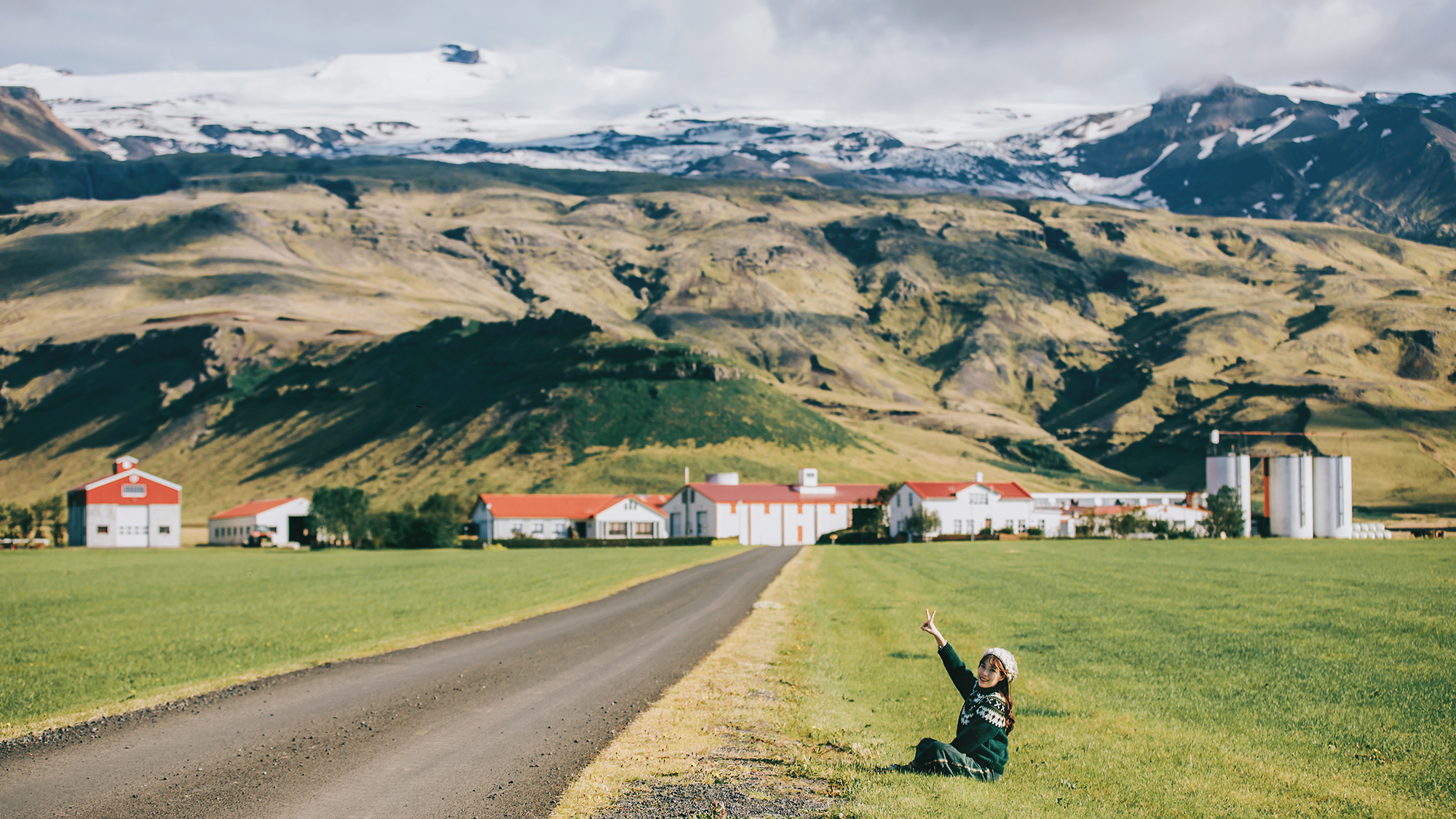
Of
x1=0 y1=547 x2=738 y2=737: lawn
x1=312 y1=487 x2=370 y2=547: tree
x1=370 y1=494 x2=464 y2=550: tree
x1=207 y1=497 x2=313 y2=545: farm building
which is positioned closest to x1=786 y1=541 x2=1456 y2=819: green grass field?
x1=0 y1=547 x2=738 y2=737: lawn

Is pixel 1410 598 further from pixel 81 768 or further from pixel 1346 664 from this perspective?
pixel 81 768

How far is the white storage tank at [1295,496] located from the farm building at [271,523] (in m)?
111

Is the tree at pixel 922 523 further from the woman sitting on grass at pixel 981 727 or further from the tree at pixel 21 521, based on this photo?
the woman sitting on grass at pixel 981 727

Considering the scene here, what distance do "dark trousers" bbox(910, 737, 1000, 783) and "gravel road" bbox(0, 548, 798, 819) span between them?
4642mm

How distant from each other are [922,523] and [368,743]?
4058 inches

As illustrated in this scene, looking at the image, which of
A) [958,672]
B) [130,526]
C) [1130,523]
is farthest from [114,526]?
[958,672]

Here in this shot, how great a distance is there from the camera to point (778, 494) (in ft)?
444

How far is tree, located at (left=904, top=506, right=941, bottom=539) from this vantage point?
114250 mm

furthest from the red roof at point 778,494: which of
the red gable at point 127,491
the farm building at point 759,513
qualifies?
the red gable at point 127,491

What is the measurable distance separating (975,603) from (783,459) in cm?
14630

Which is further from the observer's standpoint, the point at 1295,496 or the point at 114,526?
the point at 114,526

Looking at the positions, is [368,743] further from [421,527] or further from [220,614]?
[421,527]

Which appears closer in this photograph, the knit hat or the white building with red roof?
the knit hat

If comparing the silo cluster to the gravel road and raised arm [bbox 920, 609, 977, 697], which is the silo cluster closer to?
the gravel road
